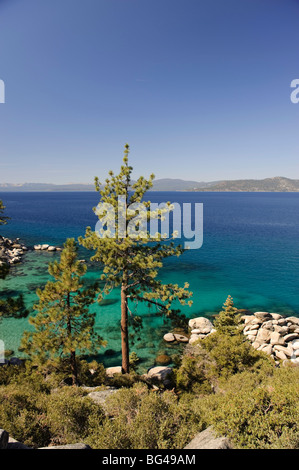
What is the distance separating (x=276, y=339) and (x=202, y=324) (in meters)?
7.74

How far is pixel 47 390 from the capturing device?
39.8 feet

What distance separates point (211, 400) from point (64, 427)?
6.37m

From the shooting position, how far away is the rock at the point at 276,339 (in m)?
22.9

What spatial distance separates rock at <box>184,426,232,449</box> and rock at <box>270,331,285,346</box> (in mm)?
19128

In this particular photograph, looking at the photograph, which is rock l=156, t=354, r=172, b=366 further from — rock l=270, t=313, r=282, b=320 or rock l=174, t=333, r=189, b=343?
rock l=270, t=313, r=282, b=320

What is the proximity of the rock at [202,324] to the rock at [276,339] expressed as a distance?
630 cm

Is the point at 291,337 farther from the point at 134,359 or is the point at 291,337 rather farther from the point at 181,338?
the point at 134,359

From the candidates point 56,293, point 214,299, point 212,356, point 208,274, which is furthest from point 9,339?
point 208,274

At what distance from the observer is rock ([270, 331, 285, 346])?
22.9 metres

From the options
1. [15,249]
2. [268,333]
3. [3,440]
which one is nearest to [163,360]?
[268,333]

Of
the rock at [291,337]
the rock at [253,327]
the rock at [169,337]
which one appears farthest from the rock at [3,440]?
the rock at [253,327]

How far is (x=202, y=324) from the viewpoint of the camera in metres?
26.8

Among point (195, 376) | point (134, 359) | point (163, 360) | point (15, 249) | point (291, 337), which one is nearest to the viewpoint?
point (195, 376)

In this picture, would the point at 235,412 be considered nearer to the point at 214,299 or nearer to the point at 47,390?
the point at 47,390
